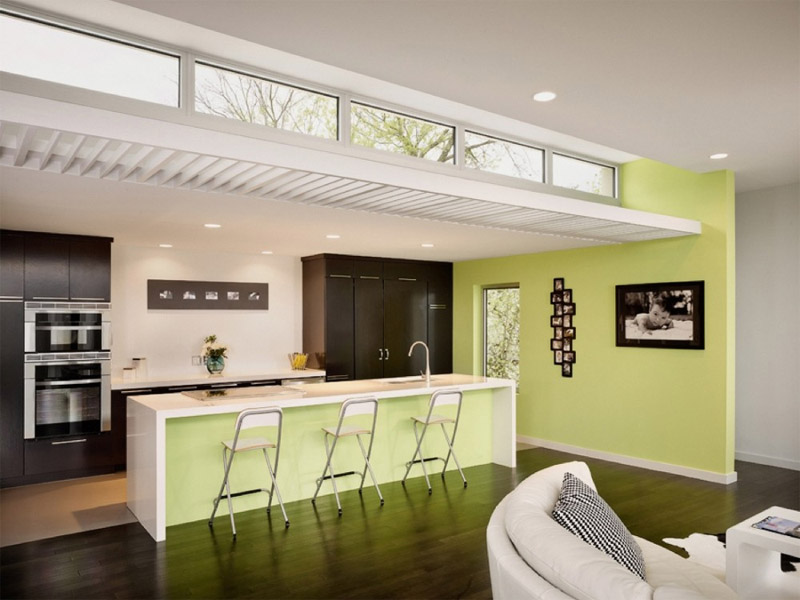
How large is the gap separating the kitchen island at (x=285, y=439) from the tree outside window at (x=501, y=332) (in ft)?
5.74

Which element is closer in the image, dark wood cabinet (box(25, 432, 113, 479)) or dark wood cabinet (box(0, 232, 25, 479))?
dark wood cabinet (box(0, 232, 25, 479))

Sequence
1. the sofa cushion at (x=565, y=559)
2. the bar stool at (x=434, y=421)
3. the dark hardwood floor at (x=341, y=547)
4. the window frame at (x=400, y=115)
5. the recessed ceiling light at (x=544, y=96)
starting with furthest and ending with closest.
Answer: the bar stool at (x=434, y=421) < the window frame at (x=400, y=115) < the recessed ceiling light at (x=544, y=96) < the dark hardwood floor at (x=341, y=547) < the sofa cushion at (x=565, y=559)

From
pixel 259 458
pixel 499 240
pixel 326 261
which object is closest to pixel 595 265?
pixel 499 240

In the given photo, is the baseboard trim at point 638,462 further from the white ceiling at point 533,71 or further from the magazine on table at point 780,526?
the magazine on table at point 780,526

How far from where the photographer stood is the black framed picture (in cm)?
610

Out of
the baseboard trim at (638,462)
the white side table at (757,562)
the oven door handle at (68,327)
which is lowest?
the baseboard trim at (638,462)

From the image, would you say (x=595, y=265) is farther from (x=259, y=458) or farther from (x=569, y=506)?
(x=569, y=506)

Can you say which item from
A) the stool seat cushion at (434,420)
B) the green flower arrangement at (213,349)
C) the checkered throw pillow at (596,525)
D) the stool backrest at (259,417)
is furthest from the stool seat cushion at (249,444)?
the green flower arrangement at (213,349)

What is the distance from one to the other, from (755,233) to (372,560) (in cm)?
544

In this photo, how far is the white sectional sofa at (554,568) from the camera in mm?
1920

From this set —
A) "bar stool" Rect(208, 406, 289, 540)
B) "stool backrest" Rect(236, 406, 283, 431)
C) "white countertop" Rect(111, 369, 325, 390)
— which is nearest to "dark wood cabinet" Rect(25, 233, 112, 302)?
"white countertop" Rect(111, 369, 325, 390)

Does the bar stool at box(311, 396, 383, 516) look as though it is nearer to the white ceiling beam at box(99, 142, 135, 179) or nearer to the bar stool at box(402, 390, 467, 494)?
the bar stool at box(402, 390, 467, 494)

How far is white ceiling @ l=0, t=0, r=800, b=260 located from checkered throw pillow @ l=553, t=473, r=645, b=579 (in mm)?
2109

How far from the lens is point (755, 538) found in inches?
113
